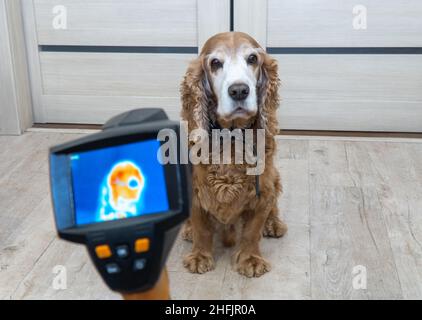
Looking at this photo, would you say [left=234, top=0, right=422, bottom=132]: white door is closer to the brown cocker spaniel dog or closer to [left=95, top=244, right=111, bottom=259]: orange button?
the brown cocker spaniel dog

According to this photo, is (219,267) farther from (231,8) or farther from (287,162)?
(231,8)

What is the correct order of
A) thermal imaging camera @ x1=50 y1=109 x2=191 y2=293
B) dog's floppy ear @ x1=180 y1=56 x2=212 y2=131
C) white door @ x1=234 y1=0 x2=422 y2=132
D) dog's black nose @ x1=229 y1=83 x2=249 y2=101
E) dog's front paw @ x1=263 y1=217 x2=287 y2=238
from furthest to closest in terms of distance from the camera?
white door @ x1=234 y1=0 x2=422 y2=132
dog's front paw @ x1=263 y1=217 x2=287 y2=238
dog's floppy ear @ x1=180 y1=56 x2=212 y2=131
dog's black nose @ x1=229 y1=83 x2=249 y2=101
thermal imaging camera @ x1=50 y1=109 x2=191 y2=293

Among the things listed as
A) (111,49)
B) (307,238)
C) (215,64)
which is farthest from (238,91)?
(111,49)

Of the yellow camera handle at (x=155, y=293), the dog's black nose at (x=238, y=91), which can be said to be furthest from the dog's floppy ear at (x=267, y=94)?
the yellow camera handle at (x=155, y=293)

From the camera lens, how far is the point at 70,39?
259 centimetres

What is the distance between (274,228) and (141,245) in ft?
4.12

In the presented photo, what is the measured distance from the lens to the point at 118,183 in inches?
21.6

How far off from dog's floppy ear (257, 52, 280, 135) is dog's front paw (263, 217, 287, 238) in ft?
1.16

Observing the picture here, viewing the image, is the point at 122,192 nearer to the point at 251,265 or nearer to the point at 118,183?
the point at 118,183

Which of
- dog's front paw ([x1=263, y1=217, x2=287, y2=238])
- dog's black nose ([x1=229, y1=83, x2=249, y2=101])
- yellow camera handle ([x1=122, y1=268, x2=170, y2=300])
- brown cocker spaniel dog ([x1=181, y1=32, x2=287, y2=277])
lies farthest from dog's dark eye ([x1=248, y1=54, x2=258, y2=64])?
yellow camera handle ([x1=122, y1=268, x2=170, y2=300])

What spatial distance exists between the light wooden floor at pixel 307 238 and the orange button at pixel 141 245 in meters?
0.96

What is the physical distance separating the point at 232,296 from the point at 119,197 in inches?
39.4

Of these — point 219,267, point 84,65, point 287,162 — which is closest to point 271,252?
point 219,267

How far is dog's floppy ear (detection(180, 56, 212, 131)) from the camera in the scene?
4.92ft
